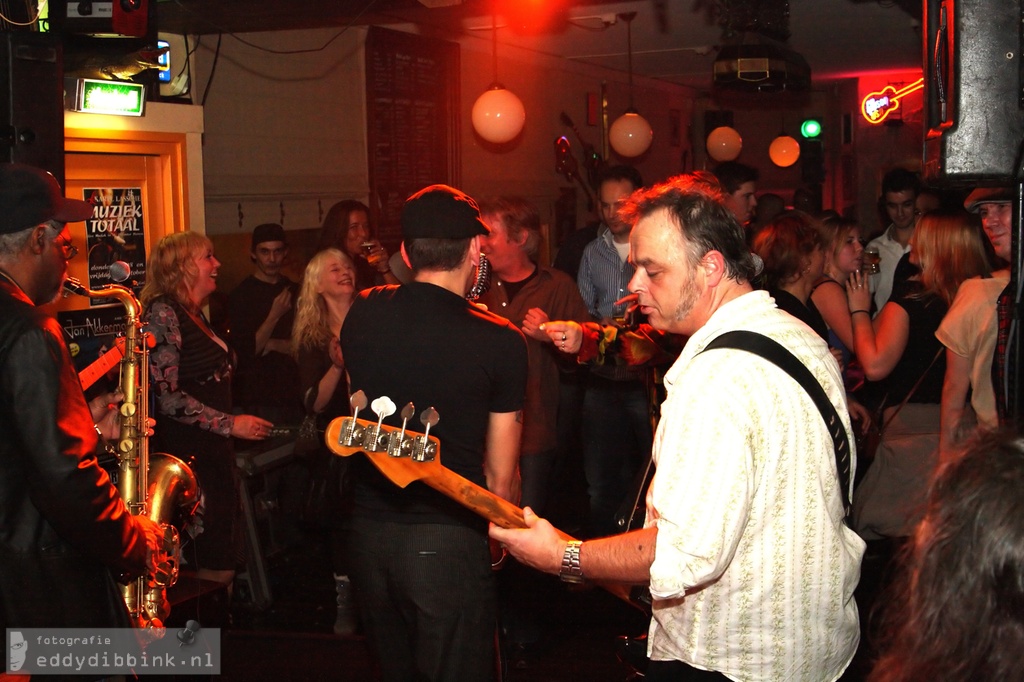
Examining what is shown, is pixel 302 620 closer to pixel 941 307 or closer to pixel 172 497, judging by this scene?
pixel 172 497

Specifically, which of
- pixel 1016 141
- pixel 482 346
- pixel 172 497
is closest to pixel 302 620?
pixel 172 497

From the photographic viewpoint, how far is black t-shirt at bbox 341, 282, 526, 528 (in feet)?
7.77

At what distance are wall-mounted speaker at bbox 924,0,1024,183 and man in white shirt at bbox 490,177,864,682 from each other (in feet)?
2.46

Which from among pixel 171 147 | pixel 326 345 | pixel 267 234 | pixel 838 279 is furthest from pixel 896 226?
pixel 171 147

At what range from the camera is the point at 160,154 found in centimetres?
505

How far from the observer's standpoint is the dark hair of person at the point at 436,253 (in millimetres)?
2465

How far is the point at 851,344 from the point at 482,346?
91.4 inches

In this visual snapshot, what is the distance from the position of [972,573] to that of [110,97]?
454cm

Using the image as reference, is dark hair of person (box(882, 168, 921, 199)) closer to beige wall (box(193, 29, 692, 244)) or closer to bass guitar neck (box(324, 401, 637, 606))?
beige wall (box(193, 29, 692, 244))

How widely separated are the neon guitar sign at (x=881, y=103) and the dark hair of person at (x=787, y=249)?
27.7 ft

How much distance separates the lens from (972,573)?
0.97 m

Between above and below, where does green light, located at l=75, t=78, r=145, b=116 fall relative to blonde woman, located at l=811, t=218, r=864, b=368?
above

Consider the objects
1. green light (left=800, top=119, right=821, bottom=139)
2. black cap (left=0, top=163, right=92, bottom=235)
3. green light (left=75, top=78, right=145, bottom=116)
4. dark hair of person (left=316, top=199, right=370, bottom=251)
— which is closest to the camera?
black cap (left=0, top=163, right=92, bottom=235)

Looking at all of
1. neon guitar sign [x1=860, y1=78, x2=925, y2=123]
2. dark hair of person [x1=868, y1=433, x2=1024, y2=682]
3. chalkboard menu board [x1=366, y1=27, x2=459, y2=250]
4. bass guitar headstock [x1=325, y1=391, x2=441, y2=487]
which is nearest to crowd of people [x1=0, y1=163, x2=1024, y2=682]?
dark hair of person [x1=868, y1=433, x2=1024, y2=682]
